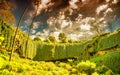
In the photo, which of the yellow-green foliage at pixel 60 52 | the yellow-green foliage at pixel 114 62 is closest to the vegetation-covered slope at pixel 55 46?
the yellow-green foliage at pixel 60 52

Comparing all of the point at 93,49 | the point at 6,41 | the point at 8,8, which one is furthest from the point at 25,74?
the point at 93,49

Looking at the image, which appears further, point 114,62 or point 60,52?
point 60,52

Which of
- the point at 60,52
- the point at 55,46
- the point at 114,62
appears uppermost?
the point at 55,46

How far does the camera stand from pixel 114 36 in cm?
3061

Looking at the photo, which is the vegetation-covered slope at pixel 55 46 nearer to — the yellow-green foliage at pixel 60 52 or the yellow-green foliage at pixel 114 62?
the yellow-green foliage at pixel 60 52

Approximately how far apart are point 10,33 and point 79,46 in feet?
44.2

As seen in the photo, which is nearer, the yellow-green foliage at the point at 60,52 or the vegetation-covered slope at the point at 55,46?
the vegetation-covered slope at the point at 55,46

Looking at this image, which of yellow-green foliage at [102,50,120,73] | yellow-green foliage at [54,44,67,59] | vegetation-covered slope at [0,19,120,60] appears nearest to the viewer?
yellow-green foliage at [102,50,120,73]

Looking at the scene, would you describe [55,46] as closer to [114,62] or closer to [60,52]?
[60,52]

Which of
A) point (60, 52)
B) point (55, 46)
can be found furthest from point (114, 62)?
point (55, 46)

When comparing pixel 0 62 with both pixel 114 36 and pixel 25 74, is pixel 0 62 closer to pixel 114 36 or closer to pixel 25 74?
pixel 25 74

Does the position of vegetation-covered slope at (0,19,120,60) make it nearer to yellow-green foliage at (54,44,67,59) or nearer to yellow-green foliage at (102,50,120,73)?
yellow-green foliage at (54,44,67,59)

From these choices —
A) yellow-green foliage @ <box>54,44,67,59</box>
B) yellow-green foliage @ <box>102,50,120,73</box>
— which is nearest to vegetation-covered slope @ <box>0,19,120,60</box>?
yellow-green foliage @ <box>54,44,67,59</box>

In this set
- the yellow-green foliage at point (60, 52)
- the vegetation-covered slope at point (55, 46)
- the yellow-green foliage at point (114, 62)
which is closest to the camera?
the yellow-green foliage at point (114, 62)
